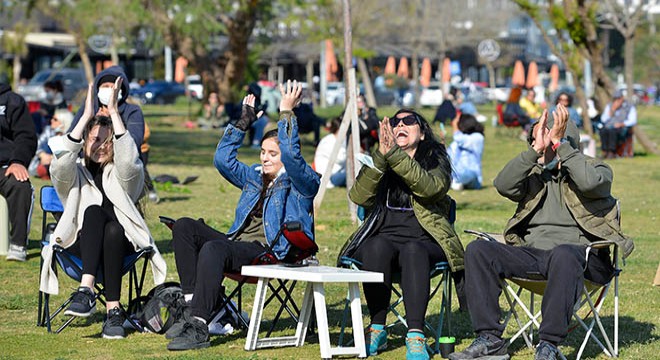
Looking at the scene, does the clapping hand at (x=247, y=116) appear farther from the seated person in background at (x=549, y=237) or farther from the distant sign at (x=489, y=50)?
the distant sign at (x=489, y=50)

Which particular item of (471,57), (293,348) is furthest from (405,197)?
(471,57)

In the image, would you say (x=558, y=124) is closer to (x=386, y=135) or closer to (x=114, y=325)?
(x=386, y=135)

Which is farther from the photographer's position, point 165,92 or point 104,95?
point 165,92

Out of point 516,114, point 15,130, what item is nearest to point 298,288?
point 15,130

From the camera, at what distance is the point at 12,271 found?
916 cm

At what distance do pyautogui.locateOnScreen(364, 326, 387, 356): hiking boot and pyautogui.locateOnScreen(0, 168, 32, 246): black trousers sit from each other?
14.2 feet

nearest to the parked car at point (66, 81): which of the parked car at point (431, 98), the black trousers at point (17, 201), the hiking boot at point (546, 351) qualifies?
the parked car at point (431, 98)

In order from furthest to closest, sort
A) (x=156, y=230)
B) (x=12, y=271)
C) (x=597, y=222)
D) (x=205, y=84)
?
(x=205, y=84) → (x=156, y=230) → (x=12, y=271) → (x=597, y=222)

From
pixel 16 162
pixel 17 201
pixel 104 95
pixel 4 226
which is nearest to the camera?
pixel 104 95

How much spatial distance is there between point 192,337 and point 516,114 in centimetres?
2196

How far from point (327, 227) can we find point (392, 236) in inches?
227

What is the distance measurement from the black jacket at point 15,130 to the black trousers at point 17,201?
187 millimetres

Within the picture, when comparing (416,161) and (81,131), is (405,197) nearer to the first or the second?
(416,161)

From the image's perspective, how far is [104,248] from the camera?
21.7 ft
